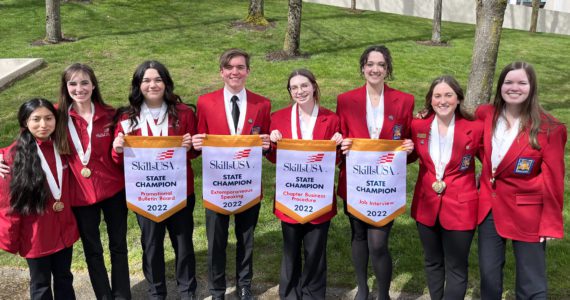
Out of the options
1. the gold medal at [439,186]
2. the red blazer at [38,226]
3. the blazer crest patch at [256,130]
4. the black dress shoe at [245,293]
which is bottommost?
the black dress shoe at [245,293]

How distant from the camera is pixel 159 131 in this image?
161 inches

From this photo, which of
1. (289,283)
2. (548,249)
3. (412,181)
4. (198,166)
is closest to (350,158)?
(289,283)

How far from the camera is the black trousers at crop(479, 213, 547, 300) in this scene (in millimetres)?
3611

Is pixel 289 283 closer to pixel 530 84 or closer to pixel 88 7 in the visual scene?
pixel 530 84

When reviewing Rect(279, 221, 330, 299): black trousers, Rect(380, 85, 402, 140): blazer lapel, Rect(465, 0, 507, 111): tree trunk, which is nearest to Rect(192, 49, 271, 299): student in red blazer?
Rect(279, 221, 330, 299): black trousers

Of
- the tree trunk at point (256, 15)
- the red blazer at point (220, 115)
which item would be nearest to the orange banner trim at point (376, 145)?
the red blazer at point (220, 115)

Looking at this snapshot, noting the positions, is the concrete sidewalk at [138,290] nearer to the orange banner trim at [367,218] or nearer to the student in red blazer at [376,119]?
the student in red blazer at [376,119]

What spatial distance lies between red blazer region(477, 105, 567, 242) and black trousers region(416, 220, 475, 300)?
0.34 m

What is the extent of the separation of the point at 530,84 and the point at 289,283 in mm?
2522

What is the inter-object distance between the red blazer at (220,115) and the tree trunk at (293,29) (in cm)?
959

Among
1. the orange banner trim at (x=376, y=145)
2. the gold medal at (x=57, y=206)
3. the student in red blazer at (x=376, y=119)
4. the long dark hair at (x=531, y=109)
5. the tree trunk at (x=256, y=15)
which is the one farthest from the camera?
the tree trunk at (x=256, y=15)

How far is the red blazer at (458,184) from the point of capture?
150 inches

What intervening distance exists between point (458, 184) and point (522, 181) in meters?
0.46

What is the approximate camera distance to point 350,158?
409 centimetres
